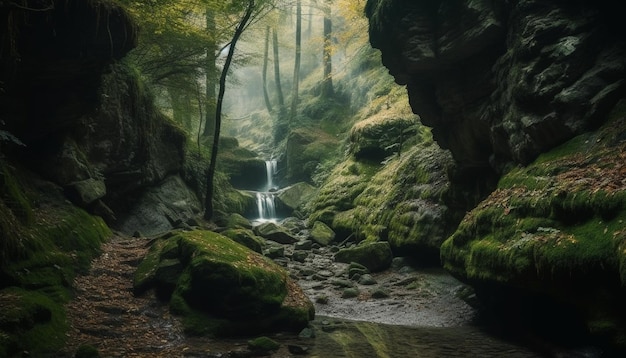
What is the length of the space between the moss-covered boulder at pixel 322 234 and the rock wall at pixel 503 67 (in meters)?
6.11

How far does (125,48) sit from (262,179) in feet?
57.6

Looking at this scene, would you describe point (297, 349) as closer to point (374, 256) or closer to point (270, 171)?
point (374, 256)

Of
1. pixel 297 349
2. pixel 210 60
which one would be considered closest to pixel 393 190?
pixel 210 60

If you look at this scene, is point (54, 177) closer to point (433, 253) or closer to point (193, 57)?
point (193, 57)

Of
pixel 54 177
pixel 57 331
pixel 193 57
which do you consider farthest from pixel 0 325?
pixel 193 57

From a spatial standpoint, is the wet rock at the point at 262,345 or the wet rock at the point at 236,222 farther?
the wet rock at the point at 236,222

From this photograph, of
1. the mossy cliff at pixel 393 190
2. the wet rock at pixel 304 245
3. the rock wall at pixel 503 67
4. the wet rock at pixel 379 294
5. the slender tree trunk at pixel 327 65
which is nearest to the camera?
the rock wall at pixel 503 67

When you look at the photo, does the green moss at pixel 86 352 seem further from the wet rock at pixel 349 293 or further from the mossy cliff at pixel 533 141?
the wet rock at pixel 349 293

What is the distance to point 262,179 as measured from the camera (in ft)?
88.8

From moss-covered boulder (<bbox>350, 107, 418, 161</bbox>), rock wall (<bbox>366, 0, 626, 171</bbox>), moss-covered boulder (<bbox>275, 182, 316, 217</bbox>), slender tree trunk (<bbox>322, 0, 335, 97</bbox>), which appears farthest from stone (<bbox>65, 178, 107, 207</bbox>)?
slender tree trunk (<bbox>322, 0, 335, 97</bbox>)

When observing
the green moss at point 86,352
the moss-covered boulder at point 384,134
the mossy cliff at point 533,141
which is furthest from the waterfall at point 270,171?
the green moss at point 86,352

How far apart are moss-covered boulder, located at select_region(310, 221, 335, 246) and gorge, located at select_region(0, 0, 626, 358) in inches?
6.9

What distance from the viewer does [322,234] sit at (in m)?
16.8

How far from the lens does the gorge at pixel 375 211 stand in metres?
6.20
